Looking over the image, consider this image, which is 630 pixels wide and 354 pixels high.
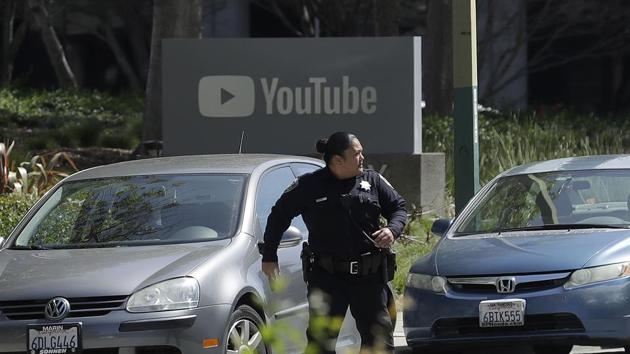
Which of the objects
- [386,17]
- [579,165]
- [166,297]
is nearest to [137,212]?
[166,297]

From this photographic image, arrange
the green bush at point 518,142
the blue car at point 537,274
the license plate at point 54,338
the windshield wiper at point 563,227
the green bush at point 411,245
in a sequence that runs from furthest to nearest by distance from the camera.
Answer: the green bush at point 518,142, the green bush at point 411,245, the windshield wiper at point 563,227, the blue car at point 537,274, the license plate at point 54,338

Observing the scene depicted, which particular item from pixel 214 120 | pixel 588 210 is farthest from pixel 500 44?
pixel 588 210

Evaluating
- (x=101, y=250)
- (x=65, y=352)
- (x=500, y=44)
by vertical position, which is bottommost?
(x=65, y=352)

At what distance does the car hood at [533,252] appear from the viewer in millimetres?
8453

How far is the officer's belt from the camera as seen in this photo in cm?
745

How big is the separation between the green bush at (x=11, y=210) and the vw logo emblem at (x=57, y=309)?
478 centimetres

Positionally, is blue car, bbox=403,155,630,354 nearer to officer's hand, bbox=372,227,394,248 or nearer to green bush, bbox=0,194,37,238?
officer's hand, bbox=372,227,394,248

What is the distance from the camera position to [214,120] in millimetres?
15320

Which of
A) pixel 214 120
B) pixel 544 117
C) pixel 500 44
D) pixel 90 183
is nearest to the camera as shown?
pixel 90 183

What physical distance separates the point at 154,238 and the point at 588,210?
3239 millimetres

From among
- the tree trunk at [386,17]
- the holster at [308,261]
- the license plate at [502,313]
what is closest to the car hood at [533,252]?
the license plate at [502,313]

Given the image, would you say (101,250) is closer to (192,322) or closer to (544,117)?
(192,322)

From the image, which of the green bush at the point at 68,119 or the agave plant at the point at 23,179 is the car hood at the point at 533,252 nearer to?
the agave plant at the point at 23,179

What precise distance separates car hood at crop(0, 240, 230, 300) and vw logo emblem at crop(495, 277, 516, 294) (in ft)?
6.08
